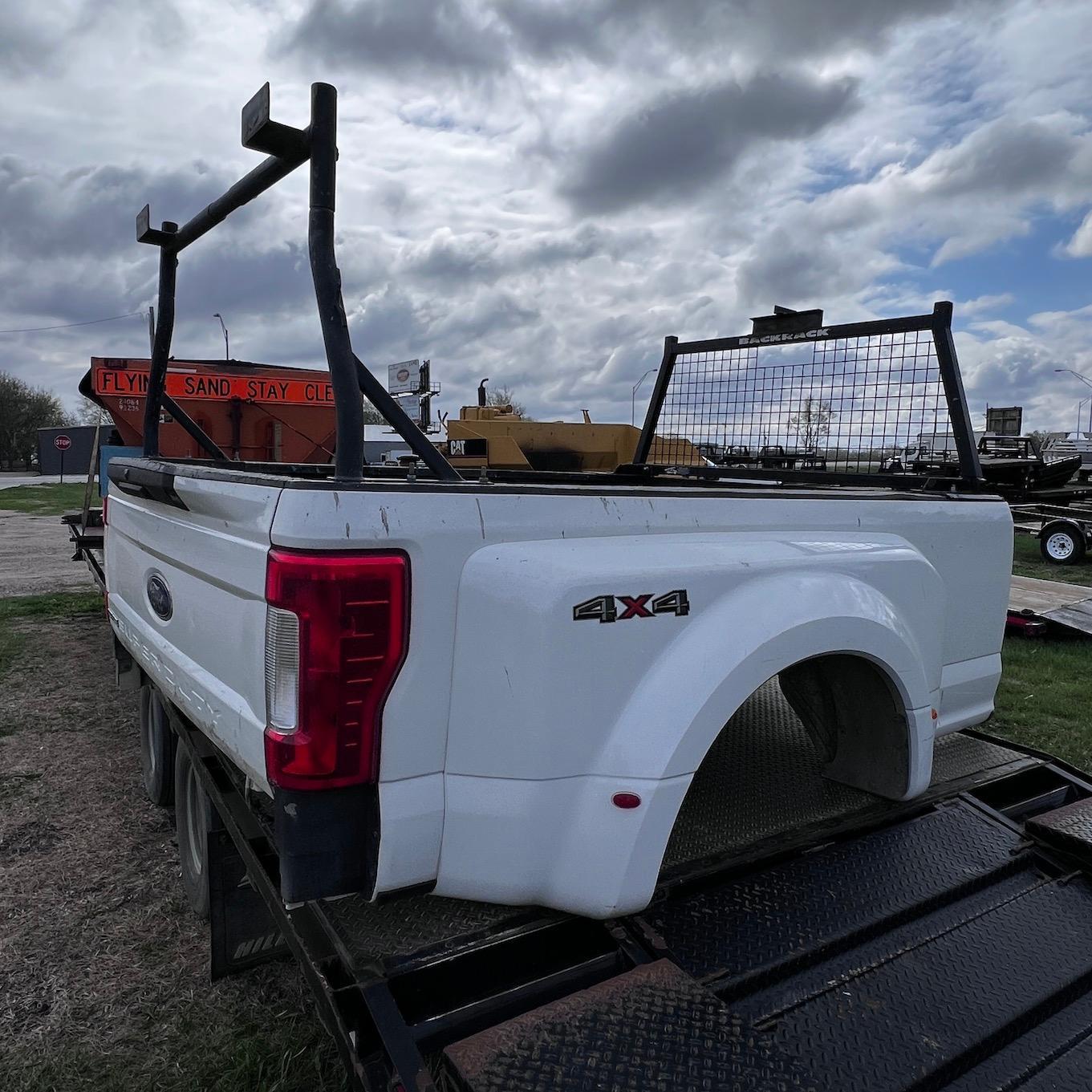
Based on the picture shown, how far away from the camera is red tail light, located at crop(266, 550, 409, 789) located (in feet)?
5.50

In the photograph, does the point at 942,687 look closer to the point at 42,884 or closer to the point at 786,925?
the point at 786,925

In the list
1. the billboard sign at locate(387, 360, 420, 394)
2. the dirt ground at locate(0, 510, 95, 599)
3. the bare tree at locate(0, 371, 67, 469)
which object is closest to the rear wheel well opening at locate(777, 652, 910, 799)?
the dirt ground at locate(0, 510, 95, 599)

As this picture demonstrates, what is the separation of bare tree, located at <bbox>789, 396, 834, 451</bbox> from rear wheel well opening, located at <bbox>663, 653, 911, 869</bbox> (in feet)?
5.03

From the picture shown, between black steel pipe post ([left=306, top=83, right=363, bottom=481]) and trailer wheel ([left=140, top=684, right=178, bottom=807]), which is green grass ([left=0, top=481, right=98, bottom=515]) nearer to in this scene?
trailer wheel ([left=140, top=684, right=178, bottom=807])

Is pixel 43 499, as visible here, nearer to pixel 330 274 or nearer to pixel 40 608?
pixel 40 608

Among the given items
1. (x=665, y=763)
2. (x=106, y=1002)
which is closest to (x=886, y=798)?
(x=665, y=763)

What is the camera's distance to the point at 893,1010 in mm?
1876

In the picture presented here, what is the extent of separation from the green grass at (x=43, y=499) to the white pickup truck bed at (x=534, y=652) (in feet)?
67.7

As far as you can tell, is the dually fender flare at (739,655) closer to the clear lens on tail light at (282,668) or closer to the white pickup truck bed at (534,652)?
the white pickup truck bed at (534,652)

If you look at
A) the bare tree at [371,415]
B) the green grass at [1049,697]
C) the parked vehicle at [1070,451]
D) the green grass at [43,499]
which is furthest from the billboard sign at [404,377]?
the green grass at [1049,697]

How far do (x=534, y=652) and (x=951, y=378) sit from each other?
8.01ft

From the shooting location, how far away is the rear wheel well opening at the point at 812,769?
8.12 ft

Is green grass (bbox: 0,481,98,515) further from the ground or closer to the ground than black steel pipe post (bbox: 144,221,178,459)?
closer to the ground

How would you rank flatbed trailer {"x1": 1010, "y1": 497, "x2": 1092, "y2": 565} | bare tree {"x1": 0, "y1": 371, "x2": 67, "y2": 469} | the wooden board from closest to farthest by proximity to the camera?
the wooden board < flatbed trailer {"x1": 1010, "y1": 497, "x2": 1092, "y2": 565} < bare tree {"x1": 0, "y1": 371, "x2": 67, "y2": 469}
